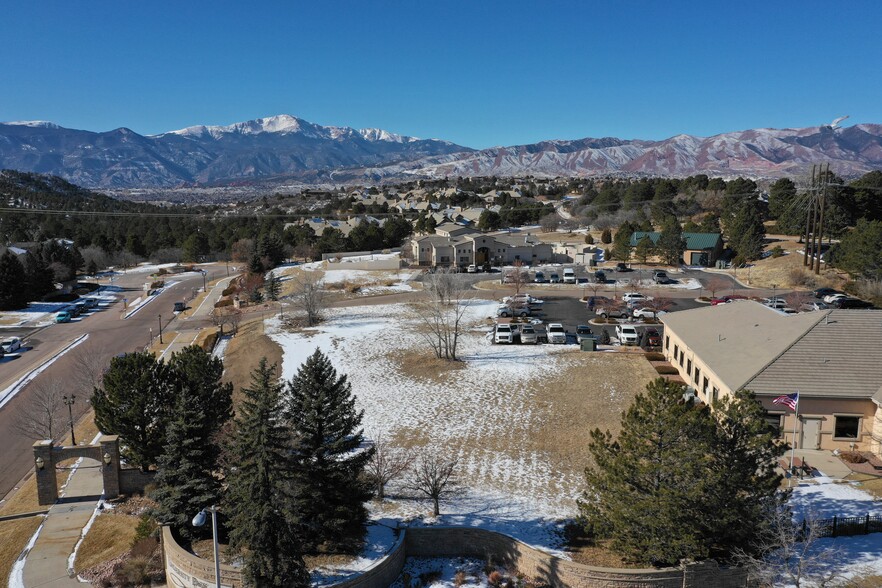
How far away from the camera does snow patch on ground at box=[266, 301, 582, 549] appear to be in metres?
18.4

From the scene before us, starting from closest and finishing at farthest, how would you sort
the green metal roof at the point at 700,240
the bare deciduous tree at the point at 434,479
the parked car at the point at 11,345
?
1. the bare deciduous tree at the point at 434,479
2. the parked car at the point at 11,345
3. the green metal roof at the point at 700,240

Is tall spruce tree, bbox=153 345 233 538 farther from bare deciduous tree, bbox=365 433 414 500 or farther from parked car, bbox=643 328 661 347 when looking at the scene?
parked car, bbox=643 328 661 347

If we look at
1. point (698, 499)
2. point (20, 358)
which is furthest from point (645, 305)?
point (20, 358)

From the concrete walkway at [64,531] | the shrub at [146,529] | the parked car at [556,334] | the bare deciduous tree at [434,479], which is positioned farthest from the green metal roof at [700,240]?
the shrub at [146,529]

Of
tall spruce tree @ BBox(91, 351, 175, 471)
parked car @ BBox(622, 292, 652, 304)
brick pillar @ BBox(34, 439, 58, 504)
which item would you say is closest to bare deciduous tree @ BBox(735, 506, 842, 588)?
tall spruce tree @ BBox(91, 351, 175, 471)

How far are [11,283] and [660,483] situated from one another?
63.5 m

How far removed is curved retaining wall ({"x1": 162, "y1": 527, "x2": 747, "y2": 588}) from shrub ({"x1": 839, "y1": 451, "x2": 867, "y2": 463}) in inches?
361

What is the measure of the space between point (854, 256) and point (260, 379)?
52.5 m

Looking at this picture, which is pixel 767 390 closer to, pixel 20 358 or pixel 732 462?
pixel 732 462

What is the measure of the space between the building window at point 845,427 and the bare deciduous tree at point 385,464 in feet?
51.1

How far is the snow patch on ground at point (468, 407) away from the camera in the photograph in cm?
1842

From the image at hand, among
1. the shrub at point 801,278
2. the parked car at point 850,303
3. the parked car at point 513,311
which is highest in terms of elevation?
the shrub at point 801,278

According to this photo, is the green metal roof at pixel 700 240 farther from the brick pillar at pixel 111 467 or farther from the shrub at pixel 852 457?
the brick pillar at pixel 111 467

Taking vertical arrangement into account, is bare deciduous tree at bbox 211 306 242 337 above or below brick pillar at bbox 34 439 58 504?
above
